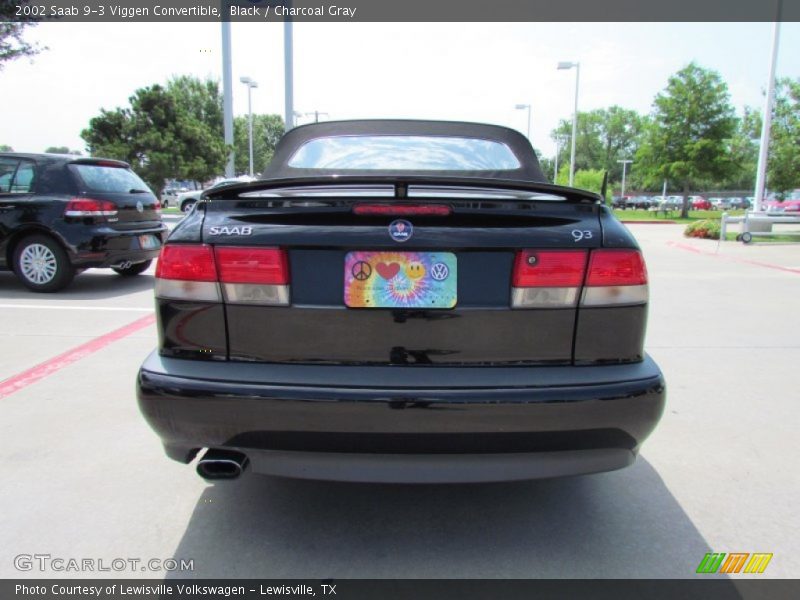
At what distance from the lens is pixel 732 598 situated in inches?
83.0

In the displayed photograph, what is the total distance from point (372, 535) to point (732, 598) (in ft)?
4.40

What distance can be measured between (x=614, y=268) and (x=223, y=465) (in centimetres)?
158

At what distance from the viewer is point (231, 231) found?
2152 millimetres

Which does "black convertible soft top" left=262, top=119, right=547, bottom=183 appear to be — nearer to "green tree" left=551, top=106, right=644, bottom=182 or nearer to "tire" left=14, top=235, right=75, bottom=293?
"tire" left=14, top=235, right=75, bottom=293

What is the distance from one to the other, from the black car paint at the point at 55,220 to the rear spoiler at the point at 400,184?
6.23m

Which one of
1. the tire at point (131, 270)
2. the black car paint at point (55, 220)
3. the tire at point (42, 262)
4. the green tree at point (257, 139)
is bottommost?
the tire at point (131, 270)

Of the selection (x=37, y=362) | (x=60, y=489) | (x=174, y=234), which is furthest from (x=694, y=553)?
(x=37, y=362)

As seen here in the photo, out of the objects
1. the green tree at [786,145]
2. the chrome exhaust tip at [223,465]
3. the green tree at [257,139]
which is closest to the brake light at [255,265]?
the chrome exhaust tip at [223,465]

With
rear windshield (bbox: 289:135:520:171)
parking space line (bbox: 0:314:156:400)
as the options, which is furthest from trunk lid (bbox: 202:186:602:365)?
parking space line (bbox: 0:314:156:400)

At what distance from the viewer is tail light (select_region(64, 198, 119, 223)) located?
7473 mm

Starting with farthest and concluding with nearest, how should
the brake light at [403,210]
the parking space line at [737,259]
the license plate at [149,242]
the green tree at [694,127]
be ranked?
the green tree at [694,127] → the parking space line at [737,259] → the license plate at [149,242] → the brake light at [403,210]

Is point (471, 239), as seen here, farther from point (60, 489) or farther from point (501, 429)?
point (60, 489)

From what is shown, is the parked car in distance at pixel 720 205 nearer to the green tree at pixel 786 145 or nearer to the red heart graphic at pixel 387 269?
the green tree at pixel 786 145

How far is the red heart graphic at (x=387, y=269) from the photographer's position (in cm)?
210
